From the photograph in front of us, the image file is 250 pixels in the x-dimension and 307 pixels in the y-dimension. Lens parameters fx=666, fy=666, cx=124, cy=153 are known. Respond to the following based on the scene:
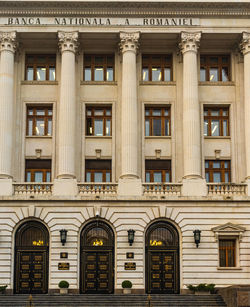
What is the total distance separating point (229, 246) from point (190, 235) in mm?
2772

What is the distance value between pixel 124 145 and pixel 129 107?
2729 millimetres

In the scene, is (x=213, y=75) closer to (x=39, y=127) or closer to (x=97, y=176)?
(x=97, y=176)

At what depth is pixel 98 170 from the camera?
155 feet

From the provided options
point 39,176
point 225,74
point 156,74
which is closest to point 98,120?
point 156,74

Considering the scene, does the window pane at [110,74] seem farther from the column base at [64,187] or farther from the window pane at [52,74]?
the column base at [64,187]

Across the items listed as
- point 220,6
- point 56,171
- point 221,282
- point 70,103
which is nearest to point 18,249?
point 56,171

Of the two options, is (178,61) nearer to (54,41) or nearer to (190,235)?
(54,41)

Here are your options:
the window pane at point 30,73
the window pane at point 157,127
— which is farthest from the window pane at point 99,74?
the window pane at point 157,127

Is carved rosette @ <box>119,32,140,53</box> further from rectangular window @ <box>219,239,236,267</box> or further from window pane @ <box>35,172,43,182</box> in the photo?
rectangular window @ <box>219,239,236,267</box>

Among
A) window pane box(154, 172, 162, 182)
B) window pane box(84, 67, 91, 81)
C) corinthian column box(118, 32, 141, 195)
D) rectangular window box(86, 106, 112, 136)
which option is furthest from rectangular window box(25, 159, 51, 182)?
window pane box(154, 172, 162, 182)

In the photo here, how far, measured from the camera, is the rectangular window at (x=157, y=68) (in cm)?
4891

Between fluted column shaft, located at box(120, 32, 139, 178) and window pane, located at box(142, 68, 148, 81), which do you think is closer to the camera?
fluted column shaft, located at box(120, 32, 139, 178)

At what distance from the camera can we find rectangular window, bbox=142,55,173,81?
160 ft

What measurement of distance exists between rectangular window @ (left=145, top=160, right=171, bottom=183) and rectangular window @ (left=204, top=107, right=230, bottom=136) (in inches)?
148
